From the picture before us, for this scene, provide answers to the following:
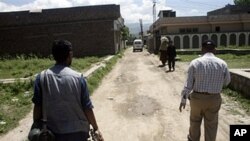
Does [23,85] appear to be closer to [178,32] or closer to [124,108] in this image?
[124,108]

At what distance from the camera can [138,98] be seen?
11.4 meters

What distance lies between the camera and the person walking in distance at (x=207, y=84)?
5305 mm

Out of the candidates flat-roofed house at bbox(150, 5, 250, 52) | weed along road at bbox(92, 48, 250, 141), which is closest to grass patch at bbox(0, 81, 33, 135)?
weed along road at bbox(92, 48, 250, 141)

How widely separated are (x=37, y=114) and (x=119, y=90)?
383 inches

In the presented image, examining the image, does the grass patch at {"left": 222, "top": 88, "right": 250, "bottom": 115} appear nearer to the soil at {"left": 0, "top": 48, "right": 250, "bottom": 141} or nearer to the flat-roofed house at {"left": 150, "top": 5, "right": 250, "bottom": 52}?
the soil at {"left": 0, "top": 48, "right": 250, "bottom": 141}

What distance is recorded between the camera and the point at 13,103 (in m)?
10.5

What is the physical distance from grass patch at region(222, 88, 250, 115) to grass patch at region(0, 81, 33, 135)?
5.82 meters

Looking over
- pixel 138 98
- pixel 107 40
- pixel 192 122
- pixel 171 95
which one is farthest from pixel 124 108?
pixel 107 40

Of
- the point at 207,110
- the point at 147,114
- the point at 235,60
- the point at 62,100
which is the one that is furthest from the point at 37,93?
the point at 235,60

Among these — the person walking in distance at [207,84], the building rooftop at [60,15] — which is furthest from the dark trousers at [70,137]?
the building rooftop at [60,15]

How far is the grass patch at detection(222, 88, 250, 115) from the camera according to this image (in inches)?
361

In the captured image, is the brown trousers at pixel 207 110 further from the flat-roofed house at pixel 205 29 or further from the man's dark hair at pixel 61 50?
the flat-roofed house at pixel 205 29

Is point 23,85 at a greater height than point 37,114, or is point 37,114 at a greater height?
point 37,114

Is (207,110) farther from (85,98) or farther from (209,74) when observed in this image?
(85,98)
